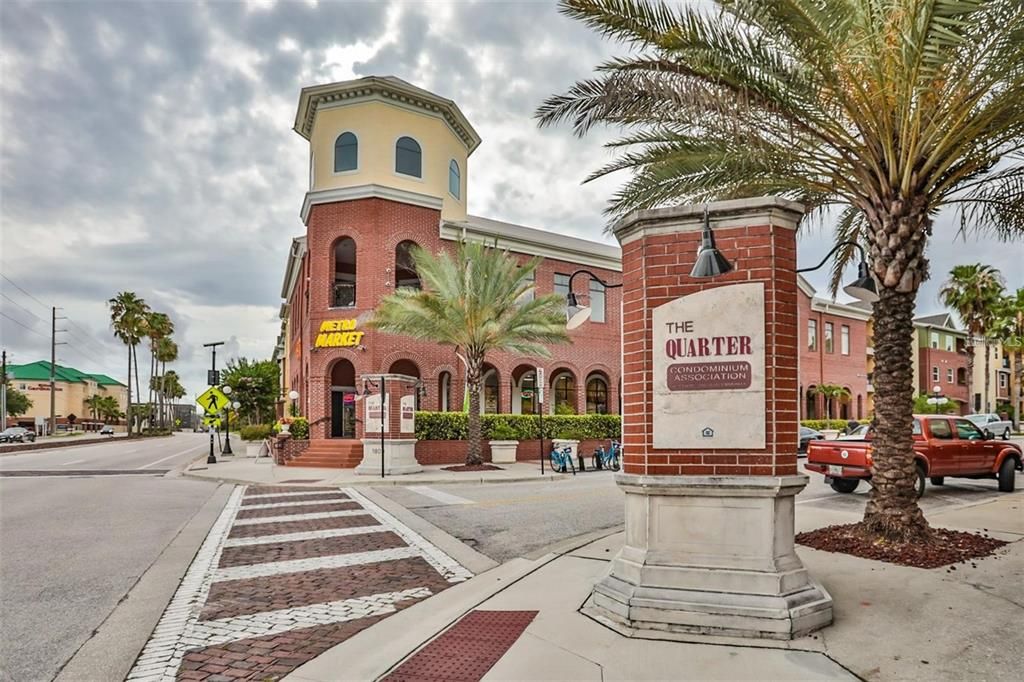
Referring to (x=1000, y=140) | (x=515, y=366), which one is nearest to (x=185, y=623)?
(x=1000, y=140)

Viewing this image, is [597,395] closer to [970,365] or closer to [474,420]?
[474,420]

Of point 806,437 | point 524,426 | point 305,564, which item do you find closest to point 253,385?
point 524,426

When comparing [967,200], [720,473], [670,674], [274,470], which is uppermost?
[967,200]

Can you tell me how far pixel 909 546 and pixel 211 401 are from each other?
26.1m

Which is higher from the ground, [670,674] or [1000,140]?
[1000,140]

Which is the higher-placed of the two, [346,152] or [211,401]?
[346,152]

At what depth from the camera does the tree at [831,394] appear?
4531cm

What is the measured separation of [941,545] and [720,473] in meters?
4.33

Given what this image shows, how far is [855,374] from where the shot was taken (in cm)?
4909

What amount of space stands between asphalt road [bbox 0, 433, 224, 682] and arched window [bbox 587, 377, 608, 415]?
20.9m

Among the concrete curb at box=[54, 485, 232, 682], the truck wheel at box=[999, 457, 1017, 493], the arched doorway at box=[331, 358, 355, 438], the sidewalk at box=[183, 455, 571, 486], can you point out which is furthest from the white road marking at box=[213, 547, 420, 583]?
the arched doorway at box=[331, 358, 355, 438]

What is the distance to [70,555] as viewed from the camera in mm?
8516

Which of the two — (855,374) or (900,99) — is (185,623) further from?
(855,374)

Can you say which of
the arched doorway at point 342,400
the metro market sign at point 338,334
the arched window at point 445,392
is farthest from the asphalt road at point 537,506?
the arched doorway at point 342,400
